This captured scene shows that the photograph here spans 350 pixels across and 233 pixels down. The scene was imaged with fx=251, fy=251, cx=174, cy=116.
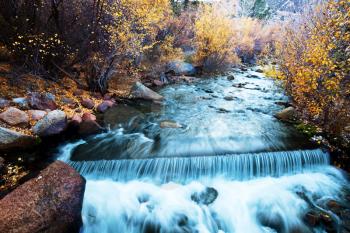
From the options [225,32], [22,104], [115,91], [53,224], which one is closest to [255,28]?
[225,32]

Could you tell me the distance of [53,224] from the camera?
4.76 metres

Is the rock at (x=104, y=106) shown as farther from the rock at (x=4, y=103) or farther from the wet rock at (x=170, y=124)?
the rock at (x=4, y=103)

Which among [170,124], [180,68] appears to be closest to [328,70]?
[170,124]

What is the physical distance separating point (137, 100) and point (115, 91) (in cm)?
156

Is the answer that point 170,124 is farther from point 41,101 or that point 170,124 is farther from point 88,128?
point 41,101

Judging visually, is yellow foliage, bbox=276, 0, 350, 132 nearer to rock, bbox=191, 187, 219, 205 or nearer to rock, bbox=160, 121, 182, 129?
rock, bbox=191, 187, 219, 205

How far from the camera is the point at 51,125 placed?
827 cm

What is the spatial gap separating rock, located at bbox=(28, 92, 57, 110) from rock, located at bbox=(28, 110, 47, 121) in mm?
401

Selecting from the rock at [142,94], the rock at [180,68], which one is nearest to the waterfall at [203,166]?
the rock at [142,94]

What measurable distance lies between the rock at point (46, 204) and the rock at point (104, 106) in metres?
5.51

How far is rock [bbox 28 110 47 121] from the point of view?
845 centimetres

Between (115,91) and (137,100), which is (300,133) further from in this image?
(115,91)

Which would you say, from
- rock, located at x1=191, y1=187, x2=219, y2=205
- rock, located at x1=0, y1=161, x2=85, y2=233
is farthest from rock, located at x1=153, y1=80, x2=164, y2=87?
rock, located at x1=0, y1=161, x2=85, y2=233

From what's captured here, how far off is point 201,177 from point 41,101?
6.49 meters
